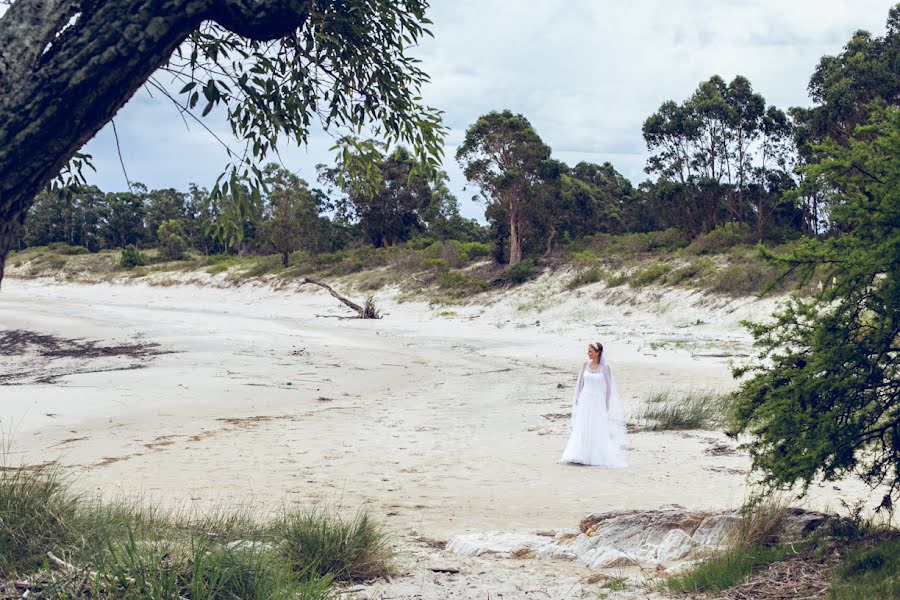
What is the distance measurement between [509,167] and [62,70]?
3926 cm

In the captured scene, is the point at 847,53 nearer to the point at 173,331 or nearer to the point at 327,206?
the point at 173,331

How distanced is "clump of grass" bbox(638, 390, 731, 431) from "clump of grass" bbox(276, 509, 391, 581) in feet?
25.0

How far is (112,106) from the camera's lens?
141 inches

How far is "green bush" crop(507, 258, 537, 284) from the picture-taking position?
36969mm

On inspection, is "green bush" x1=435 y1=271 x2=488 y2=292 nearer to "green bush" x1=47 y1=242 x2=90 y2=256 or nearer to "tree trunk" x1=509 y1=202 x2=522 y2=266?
"tree trunk" x1=509 y1=202 x2=522 y2=266

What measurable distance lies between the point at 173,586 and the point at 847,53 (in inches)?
1393

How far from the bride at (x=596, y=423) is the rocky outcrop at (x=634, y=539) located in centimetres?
332

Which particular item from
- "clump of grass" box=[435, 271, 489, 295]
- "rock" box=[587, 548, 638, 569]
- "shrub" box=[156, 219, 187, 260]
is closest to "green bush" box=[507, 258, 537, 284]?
"clump of grass" box=[435, 271, 489, 295]

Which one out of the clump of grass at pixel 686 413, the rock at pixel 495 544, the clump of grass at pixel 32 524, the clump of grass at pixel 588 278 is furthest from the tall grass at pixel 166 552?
the clump of grass at pixel 588 278

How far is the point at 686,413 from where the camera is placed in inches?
480

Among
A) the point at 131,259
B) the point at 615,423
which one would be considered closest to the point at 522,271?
the point at 615,423

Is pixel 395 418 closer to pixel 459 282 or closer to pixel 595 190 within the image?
pixel 459 282

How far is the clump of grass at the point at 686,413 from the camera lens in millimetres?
11953

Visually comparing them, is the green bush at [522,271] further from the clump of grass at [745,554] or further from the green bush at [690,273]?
the clump of grass at [745,554]
